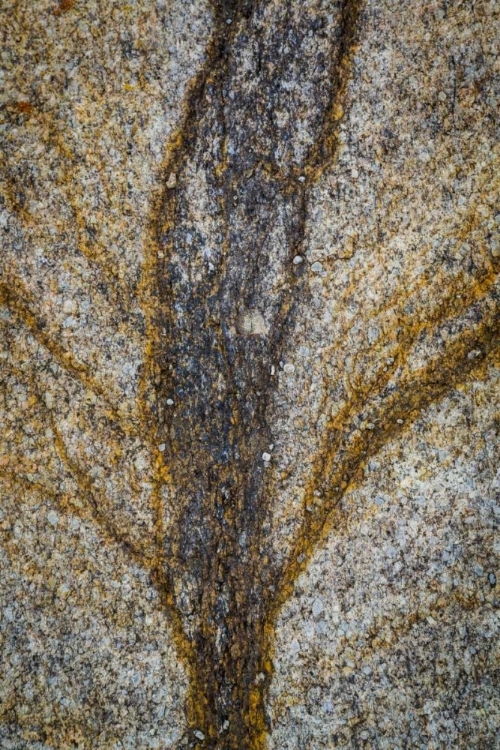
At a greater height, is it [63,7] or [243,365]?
[63,7]

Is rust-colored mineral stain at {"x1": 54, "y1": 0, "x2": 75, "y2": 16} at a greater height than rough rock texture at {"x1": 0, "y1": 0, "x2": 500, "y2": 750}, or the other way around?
rust-colored mineral stain at {"x1": 54, "y1": 0, "x2": 75, "y2": 16}

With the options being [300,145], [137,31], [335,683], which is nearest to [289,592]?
[335,683]

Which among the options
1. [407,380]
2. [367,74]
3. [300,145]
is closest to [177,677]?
[407,380]

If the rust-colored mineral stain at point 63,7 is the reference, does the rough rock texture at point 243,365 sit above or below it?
below

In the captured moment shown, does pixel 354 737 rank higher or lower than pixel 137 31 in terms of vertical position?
lower

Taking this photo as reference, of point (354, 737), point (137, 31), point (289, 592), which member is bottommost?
point (354, 737)

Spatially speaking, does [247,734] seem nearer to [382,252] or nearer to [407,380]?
[407,380]

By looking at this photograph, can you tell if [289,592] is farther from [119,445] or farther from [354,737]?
[119,445]
